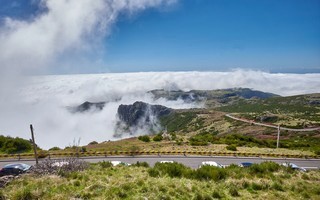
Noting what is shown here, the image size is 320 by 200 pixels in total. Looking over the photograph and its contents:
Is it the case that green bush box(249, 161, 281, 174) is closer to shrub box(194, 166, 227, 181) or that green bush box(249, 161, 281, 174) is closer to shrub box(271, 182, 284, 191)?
shrub box(194, 166, 227, 181)

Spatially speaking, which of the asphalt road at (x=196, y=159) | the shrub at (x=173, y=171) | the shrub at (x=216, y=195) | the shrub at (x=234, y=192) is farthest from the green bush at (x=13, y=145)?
the shrub at (x=234, y=192)

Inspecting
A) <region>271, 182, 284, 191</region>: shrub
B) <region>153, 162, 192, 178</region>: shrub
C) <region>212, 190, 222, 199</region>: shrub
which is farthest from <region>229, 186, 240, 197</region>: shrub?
<region>153, 162, 192, 178</region>: shrub

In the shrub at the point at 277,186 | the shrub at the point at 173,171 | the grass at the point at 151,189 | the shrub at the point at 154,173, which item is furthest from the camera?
the shrub at the point at 173,171

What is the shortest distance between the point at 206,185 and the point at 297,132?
82.0m

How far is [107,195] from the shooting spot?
11469 mm

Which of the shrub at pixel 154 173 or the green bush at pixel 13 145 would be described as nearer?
the shrub at pixel 154 173

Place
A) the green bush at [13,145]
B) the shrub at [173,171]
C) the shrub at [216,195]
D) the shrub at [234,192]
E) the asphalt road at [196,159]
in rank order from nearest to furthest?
the shrub at [216,195], the shrub at [234,192], the shrub at [173,171], the asphalt road at [196,159], the green bush at [13,145]

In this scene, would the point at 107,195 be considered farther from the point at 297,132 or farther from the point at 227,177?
the point at 297,132

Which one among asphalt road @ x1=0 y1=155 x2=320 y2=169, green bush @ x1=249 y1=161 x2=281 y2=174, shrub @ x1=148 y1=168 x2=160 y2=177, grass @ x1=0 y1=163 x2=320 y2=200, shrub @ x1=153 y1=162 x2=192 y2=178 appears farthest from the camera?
asphalt road @ x1=0 y1=155 x2=320 y2=169

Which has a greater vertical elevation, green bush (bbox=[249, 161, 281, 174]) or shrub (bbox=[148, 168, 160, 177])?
shrub (bbox=[148, 168, 160, 177])

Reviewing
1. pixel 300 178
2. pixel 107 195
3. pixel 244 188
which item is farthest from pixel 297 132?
pixel 107 195

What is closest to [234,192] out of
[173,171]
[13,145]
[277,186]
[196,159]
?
[277,186]

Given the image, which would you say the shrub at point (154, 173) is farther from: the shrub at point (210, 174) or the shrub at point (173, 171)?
the shrub at point (210, 174)

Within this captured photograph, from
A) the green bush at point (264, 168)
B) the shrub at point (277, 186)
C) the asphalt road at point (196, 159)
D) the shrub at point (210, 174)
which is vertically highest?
the shrub at point (210, 174)
